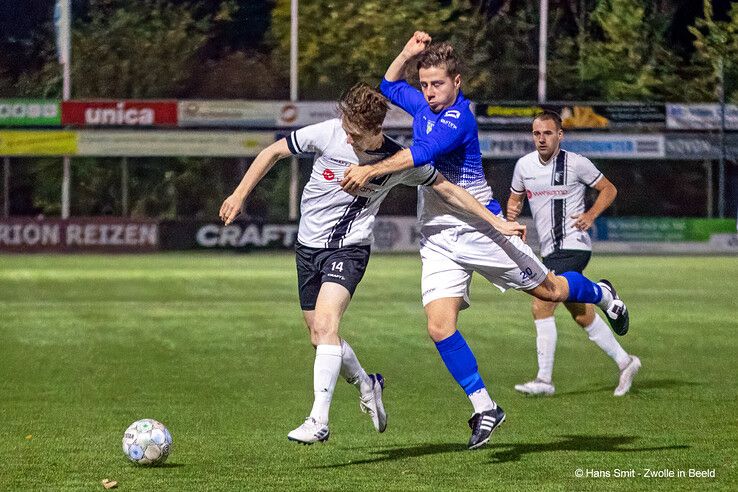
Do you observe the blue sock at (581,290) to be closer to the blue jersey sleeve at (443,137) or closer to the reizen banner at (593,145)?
the blue jersey sleeve at (443,137)

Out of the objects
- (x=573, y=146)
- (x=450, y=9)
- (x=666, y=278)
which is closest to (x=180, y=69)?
(x=450, y=9)

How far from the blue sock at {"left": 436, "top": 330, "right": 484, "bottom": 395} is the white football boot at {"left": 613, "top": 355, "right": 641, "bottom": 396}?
254cm

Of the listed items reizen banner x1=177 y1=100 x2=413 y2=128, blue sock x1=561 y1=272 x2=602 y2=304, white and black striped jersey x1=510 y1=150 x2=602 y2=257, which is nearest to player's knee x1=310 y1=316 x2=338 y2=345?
blue sock x1=561 y1=272 x2=602 y2=304

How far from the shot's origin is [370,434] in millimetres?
7945

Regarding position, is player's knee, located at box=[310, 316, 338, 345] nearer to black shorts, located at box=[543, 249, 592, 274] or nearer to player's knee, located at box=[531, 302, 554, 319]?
black shorts, located at box=[543, 249, 592, 274]

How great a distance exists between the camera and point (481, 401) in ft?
23.8

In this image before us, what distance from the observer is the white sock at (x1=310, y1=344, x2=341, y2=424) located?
22.7 feet

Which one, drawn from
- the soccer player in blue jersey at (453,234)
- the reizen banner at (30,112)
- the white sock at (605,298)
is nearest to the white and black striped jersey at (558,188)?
the white sock at (605,298)

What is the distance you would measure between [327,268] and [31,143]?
3261cm

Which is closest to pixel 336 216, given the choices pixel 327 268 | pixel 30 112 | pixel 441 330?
pixel 327 268

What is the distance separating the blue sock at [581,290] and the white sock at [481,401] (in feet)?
3.74

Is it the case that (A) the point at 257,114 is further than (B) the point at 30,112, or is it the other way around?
(A) the point at 257,114

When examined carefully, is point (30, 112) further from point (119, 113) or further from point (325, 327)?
point (325, 327)

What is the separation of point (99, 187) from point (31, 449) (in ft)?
113
